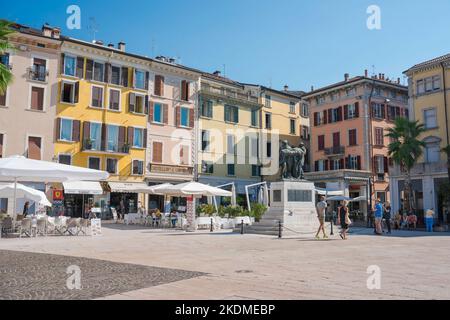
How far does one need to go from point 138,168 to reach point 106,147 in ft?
11.6

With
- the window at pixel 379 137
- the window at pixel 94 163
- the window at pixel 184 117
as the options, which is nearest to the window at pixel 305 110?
the window at pixel 379 137

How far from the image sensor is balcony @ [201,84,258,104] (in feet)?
157

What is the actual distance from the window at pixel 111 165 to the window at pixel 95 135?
4.75ft

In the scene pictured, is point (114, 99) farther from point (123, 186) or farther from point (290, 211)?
point (290, 211)

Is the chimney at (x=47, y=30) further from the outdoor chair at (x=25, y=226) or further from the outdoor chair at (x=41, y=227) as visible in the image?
the outdoor chair at (x=25, y=226)

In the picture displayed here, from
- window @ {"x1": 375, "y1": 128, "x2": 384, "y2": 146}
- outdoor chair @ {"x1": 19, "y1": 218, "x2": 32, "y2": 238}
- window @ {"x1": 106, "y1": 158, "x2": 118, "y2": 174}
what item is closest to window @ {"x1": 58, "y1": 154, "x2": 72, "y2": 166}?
window @ {"x1": 106, "y1": 158, "x2": 118, "y2": 174}

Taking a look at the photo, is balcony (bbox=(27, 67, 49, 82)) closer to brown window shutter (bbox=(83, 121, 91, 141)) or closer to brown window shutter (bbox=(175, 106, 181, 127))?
brown window shutter (bbox=(83, 121, 91, 141))

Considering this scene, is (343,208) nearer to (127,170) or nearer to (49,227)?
(49,227)

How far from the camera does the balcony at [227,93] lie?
157 ft

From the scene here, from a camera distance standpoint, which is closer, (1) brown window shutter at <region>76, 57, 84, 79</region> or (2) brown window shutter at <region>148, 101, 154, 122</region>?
(1) brown window shutter at <region>76, 57, 84, 79</region>

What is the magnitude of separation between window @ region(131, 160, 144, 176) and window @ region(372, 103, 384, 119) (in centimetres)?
2516

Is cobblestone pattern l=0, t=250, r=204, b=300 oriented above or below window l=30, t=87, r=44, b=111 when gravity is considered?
below

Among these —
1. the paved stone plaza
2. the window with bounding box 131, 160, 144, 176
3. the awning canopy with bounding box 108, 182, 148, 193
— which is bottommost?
the paved stone plaza
